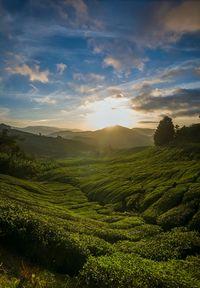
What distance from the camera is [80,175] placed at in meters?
187

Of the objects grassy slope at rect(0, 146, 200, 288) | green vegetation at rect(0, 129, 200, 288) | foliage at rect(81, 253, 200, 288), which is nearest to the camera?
foliage at rect(81, 253, 200, 288)

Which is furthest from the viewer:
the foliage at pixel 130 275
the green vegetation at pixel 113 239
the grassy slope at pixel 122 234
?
the grassy slope at pixel 122 234

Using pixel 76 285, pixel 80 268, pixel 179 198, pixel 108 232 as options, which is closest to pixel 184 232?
pixel 108 232

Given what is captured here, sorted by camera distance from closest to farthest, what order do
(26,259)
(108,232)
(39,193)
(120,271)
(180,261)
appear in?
(120,271) < (26,259) < (180,261) < (108,232) < (39,193)

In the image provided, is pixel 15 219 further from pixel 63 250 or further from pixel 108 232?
pixel 108 232

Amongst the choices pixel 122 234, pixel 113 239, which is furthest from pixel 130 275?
pixel 122 234

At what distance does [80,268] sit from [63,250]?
3123 millimetres

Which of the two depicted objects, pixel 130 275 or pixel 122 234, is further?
pixel 122 234

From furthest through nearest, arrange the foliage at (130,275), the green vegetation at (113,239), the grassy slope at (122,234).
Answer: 1. the grassy slope at (122,234)
2. the green vegetation at (113,239)
3. the foliage at (130,275)

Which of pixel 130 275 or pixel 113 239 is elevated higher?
pixel 130 275

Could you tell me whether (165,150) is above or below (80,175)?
above

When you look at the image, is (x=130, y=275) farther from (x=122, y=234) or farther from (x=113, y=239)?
(x=122, y=234)

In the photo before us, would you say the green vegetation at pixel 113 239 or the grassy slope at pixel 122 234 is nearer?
the green vegetation at pixel 113 239

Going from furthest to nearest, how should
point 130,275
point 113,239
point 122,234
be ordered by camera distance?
point 122,234 < point 113,239 < point 130,275
